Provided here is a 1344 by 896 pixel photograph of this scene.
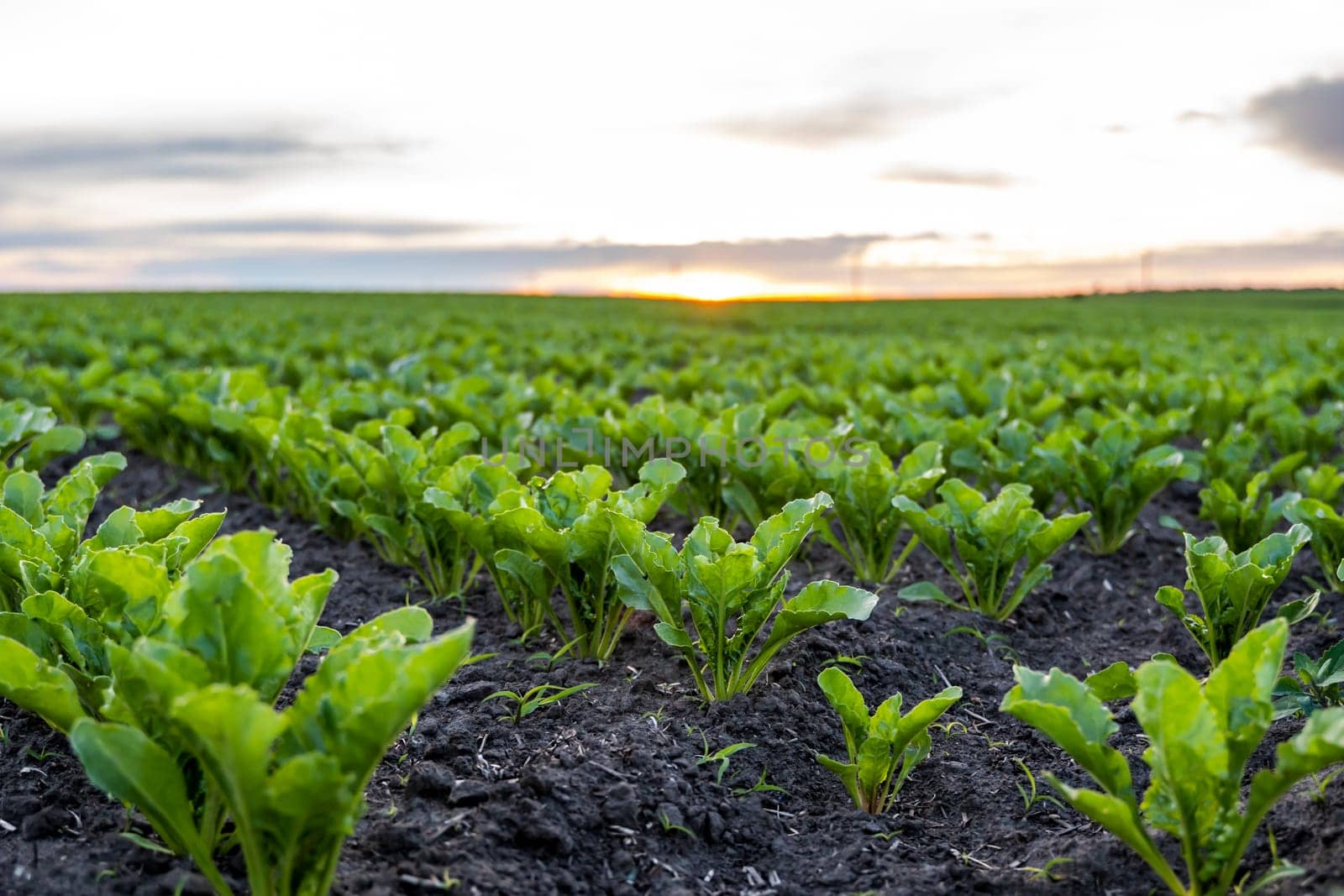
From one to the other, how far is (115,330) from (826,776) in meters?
16.6

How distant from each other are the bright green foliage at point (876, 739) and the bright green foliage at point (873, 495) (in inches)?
51.2

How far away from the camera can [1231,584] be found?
125 inches

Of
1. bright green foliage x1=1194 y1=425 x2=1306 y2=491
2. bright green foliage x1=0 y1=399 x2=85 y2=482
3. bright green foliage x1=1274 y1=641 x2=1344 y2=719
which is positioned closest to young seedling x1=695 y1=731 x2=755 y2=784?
bright green foliage x1=1274 y1=641 x2=1344 y2=719

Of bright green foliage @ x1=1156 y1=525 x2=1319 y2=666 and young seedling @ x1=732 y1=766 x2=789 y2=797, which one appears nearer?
young seedling @ x1=732 y1=766 x2=789 y2=797

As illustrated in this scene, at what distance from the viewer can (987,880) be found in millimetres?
2430

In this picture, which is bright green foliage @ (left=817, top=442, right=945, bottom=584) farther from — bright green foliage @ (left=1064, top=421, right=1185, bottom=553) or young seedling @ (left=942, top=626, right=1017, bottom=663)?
bright green foliage @ (left=1064, top=421, right=1185, bottom=553)

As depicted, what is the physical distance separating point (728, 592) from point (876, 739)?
1.88ft

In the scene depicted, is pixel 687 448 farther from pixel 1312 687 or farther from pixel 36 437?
pixel 36 437

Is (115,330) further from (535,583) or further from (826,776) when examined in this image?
(826,776)

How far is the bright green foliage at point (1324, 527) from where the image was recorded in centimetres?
386

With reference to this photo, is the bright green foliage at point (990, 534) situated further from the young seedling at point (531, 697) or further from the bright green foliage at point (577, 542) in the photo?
the young seedling at point (531, 697)

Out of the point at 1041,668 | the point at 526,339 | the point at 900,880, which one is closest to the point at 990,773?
the point at 900,880

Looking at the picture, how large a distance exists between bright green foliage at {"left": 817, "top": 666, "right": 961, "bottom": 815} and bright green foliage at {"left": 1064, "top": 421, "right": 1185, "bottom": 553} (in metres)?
2.63

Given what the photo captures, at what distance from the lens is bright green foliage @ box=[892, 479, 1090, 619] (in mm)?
3836
